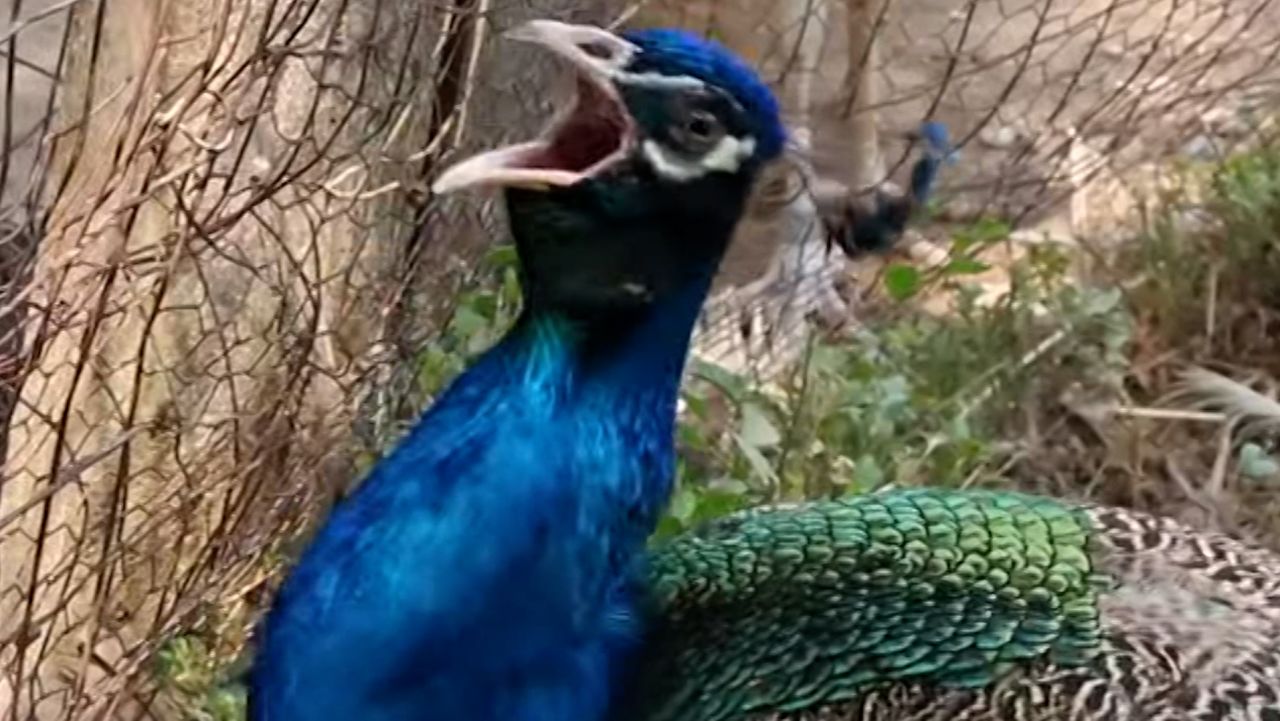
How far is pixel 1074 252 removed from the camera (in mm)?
3260

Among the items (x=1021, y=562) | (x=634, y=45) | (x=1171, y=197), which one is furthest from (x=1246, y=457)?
(x=634, y=45)

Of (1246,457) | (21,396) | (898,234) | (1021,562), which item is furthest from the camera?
(1246,457)

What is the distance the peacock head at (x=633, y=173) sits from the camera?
4.53 ft

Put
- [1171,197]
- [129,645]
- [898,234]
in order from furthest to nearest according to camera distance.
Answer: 1. [1171,197]
2. [129,645]
3. [898,234]

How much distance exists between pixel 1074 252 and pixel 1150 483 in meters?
0.50

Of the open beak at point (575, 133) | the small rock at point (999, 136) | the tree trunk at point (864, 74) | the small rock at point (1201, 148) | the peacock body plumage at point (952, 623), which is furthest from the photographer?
the small rock at point (999, 136)

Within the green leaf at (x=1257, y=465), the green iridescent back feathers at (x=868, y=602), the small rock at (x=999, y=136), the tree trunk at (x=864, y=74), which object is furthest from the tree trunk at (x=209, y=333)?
the small rock at (x=999, y=136)

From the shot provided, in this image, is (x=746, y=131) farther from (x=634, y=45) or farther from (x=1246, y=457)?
(x=1246, y=457)

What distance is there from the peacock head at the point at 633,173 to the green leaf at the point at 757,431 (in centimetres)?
103

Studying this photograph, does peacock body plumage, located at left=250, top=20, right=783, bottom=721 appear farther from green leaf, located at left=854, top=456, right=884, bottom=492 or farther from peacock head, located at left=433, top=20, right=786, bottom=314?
green leaf, located at left=854, top=456, right=884, bottom=492

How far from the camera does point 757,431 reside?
2.49 metres

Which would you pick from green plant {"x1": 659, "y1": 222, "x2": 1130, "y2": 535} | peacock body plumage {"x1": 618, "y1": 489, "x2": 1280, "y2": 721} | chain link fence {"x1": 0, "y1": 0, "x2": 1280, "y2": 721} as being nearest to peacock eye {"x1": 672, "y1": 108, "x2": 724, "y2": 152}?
chain link fence {"x1": 0, "y1": 0, "x2": 1280, "y2": 721}

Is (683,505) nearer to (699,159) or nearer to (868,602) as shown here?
(868,602)

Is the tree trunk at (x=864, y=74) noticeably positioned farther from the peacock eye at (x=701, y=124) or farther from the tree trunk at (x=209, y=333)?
the peacock eye at (x=701, y=124)
